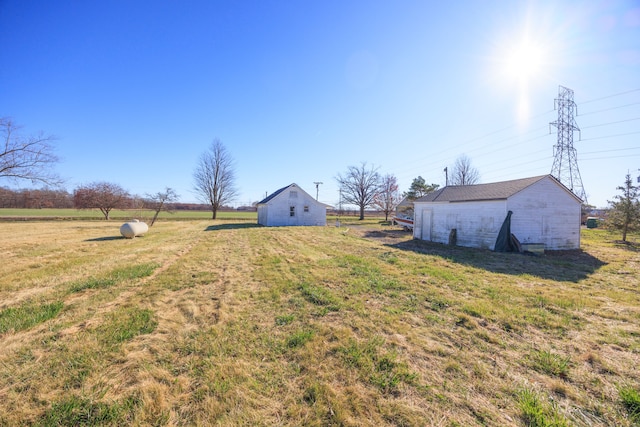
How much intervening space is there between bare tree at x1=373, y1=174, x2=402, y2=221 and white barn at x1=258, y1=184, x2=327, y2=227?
18.5 metres

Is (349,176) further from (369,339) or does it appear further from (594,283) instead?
(369,339)

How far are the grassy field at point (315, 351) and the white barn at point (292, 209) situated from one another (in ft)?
67.6

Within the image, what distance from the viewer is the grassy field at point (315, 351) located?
214 cm

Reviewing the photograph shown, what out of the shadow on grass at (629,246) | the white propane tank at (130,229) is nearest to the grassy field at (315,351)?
the white propane tank at (130,229)

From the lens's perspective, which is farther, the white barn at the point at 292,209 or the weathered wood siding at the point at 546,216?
the white barn at the point at 292,209

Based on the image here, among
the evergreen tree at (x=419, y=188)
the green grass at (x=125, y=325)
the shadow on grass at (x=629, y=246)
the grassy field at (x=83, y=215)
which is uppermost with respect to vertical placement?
the evergreen tree at (x=419, y=188)

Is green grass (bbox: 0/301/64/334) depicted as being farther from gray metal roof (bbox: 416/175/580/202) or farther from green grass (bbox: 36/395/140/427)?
gray metal roof (bbox: 416/175/580/202)

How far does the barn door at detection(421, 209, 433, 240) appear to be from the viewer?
16109 mm

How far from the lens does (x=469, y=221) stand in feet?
44.0

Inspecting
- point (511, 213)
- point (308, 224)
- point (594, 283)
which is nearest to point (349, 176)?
point (308, 224)

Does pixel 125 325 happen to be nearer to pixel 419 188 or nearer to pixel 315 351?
pixel 315 351

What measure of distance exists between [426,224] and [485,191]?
408cm

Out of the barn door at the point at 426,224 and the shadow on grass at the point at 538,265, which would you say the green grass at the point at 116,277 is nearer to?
the shadow on grass at the point at 538,265

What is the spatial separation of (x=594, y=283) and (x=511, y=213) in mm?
5857
